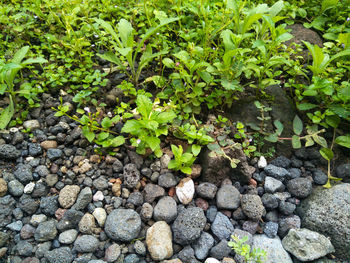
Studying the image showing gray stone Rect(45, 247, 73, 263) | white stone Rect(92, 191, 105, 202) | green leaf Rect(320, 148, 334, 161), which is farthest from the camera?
green leaf Rect(320, 148, 334, 161)

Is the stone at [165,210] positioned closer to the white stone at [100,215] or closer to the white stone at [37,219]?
the white stone at [100,215]

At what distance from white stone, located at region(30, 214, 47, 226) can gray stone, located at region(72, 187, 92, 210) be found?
0.73ft

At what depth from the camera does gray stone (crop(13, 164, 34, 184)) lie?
90.7 inches

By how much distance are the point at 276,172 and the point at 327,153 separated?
471 mm

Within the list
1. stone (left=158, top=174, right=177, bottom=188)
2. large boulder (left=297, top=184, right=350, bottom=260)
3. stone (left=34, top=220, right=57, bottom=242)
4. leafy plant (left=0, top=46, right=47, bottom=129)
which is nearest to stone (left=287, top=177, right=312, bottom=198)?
large boulder (left=297, top=184, right=350, bottom=260)

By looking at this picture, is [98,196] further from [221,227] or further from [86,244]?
[221,227]

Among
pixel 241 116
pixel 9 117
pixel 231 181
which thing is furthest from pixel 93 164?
pixel 241 116

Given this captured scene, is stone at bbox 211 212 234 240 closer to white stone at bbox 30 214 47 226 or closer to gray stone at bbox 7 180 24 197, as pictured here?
white stone at bbox 30 214 47 226

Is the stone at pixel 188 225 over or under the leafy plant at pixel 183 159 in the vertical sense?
under

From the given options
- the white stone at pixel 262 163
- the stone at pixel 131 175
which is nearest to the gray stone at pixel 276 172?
the white stone at pixel 262 163

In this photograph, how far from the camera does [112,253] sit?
2010 mm

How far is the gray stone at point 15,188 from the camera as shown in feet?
7.34

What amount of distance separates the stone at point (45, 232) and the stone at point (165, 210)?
0.73 m

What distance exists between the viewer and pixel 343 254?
2109mm
